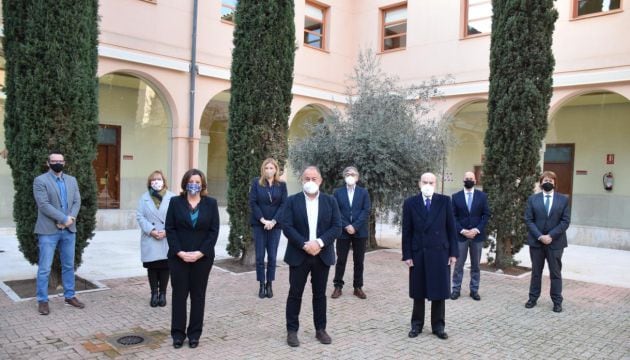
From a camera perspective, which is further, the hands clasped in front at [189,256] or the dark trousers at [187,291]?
the dark trousers at [187,291]

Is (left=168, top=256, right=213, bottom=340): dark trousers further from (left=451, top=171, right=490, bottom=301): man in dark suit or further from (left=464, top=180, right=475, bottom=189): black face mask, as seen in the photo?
(left=464, top=180, right=475, bottom=189): black face mask

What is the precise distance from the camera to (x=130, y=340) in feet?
17.1

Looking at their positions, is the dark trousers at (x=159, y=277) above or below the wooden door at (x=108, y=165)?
below

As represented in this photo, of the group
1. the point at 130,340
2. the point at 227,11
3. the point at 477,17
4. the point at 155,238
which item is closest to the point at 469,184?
the point at 155,238

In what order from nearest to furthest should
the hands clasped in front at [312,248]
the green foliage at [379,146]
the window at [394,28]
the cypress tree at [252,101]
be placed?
the hands clasped in front at [312,248]
the cypress tree at [252,101]
the green foliage at [379,146]
the window at [394,28]

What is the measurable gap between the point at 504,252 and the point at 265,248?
498 centimetres

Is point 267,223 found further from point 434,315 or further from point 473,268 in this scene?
point 473,268

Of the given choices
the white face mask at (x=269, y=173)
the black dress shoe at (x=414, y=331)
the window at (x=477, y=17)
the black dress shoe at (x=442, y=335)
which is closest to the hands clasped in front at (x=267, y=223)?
the white face mask at (x=269, y=173)

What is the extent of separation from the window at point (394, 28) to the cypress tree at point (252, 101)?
9.22 metres

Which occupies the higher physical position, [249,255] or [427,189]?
[427,189]

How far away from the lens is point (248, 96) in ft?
30.2

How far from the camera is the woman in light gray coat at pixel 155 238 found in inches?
255

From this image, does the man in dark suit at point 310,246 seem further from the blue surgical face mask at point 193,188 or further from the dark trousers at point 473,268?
the dark trousers at point 473,268

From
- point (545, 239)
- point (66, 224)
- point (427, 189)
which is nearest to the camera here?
point (427, 189)
